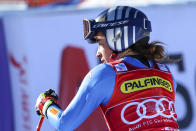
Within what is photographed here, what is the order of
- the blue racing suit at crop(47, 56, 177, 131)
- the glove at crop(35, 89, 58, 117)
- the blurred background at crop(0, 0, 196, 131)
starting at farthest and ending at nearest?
the blurred background at crop(0, 0, 196, 131), the glove at crop(35, 89, 58, 117), the blue racing suit at crop(47, 56, 177, 131)

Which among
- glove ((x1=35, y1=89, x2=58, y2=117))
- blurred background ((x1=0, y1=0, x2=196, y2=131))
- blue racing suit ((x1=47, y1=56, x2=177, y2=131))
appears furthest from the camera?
blurred background ((x1=0, y1=0, x2=196, y2=131))

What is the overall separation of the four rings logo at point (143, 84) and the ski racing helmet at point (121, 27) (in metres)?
0.28

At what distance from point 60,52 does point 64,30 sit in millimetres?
301

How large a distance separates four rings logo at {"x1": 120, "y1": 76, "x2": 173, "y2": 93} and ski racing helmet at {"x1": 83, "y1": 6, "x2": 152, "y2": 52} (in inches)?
11.2

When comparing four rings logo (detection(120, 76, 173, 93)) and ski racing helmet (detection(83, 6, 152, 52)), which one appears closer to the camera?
four rings logo (detection(120, 76, 173, 93))

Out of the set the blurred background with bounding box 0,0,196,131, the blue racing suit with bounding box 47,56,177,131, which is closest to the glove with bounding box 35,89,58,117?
the blue racing suit with bounding box 47,56,177,131

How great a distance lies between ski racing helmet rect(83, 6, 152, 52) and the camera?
2744mm

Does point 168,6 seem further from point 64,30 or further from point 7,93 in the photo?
point 7,93

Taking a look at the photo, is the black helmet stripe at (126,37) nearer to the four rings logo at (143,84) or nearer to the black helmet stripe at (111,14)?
the black helmet stripe at (111,14)

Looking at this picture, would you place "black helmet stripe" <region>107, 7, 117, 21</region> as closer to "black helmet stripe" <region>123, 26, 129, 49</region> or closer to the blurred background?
"black helmet stripe" <region>123, 26, 129, 49</region>

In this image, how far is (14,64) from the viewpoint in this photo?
5383 millimetres

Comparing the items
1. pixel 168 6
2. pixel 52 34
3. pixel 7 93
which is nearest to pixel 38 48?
pixel 52 34

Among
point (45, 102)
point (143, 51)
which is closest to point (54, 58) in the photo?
point (45, 102)

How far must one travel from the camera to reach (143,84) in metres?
2.56
